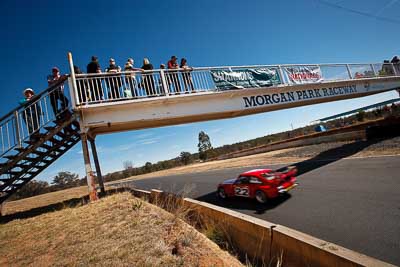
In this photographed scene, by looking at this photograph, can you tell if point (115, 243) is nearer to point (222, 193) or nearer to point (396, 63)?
point (222, 193)

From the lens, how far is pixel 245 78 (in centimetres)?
1167

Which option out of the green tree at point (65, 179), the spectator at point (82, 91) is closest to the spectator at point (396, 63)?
the spectator at point (82, 91)

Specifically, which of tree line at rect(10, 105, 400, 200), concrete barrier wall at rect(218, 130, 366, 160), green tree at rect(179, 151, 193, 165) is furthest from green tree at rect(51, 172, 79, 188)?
concrete barrier wall at rect(218, 130, 366, 160)

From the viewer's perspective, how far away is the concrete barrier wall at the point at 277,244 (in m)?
2.47

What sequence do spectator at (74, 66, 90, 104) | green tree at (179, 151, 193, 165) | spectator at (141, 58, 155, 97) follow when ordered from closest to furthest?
spectator at (74, 66, 90, 104) < spectator at (141, 58, 155, 97) < green tree at (179, 151, 193, 165)

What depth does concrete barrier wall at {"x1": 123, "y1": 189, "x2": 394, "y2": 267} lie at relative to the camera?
97.3 inches

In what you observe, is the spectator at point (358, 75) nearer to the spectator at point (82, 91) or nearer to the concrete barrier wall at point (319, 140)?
the concrete barrier wall at point (319, 140)

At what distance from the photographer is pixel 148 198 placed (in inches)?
369

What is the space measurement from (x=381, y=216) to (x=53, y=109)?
11.0 metres

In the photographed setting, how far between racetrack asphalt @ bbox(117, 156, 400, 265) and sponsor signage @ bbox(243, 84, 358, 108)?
4384 mm

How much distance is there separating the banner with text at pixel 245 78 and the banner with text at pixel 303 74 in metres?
0.91

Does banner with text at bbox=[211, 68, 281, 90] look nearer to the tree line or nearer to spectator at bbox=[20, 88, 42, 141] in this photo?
spectator at bbox=[20, 88, 42, 141]

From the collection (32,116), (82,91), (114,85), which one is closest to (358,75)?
(114,85)

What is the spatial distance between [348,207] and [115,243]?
577 cm
